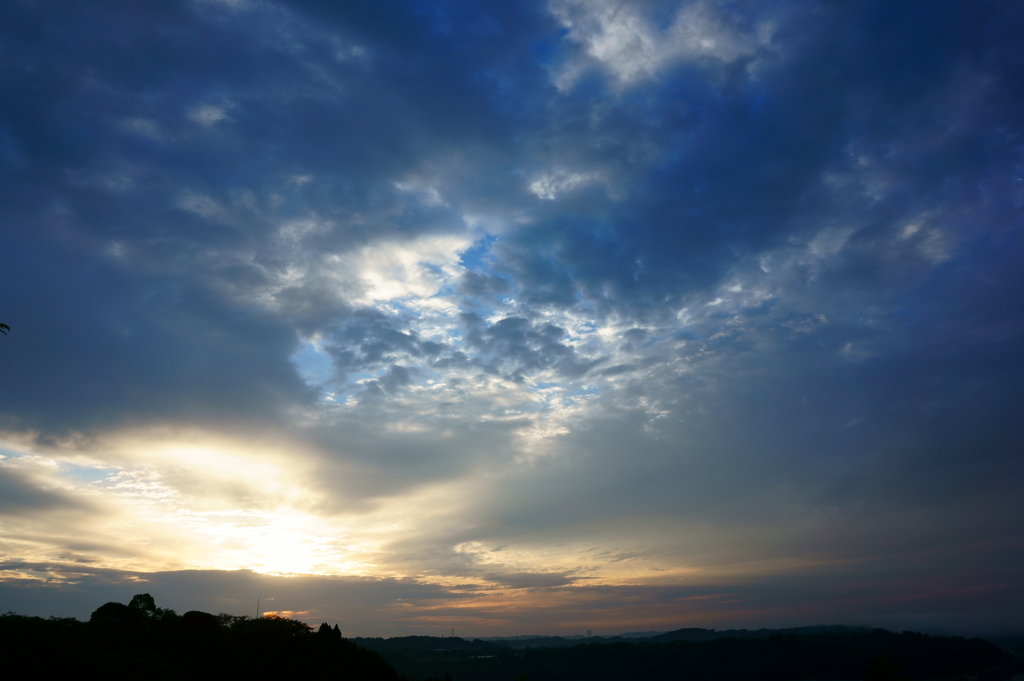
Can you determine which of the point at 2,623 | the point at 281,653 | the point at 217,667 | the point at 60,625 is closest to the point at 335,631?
the point at 281,653

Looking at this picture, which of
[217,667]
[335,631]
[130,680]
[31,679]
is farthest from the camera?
[335,631]

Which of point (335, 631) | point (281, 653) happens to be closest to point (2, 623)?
point (281, 653)

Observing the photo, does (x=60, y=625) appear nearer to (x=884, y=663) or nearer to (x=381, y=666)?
(x=381, y=666)

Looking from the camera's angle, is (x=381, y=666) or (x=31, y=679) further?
(x=381, y=666)

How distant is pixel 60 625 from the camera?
80250mm

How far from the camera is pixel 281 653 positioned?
94250 mm

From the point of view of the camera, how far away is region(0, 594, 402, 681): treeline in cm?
6500

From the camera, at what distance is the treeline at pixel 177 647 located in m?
65.0

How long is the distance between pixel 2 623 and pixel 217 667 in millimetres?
29321

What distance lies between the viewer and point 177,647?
282ft

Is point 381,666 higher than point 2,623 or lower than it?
lower

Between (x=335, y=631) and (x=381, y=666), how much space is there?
1246cm

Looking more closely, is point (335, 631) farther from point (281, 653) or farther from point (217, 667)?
point (217, 667)

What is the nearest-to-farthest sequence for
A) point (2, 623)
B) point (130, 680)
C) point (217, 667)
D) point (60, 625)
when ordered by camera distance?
point (130, 680) → point (2, 623) → point (60, 625) → point (217, 667)
